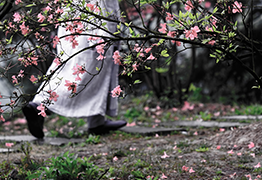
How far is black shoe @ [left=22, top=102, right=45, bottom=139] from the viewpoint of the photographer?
2885 millimetres

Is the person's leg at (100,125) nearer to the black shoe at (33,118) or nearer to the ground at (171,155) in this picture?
the ground at (171,155)

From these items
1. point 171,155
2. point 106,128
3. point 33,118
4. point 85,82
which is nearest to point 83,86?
point 85,82

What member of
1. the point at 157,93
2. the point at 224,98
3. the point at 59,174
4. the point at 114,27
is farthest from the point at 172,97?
the point at 59,174

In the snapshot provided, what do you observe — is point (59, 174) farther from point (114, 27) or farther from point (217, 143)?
point (114, 27)

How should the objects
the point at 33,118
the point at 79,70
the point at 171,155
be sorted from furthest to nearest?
1. the point at 33,118
2. the point at 171,155
3. the point at 79,70

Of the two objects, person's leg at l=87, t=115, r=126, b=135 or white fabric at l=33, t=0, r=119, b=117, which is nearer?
white fabric at l=33, t=0, r=119, b=117

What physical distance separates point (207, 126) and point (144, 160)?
192 cm

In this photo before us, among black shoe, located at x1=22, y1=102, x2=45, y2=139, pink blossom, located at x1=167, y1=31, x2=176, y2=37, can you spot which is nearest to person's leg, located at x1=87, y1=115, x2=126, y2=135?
black shoe, located at x1=22, y1=102, x2=45, y2=139

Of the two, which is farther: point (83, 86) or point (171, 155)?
point (83, 86)

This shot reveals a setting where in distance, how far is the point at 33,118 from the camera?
118 inches

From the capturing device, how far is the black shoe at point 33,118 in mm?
2885

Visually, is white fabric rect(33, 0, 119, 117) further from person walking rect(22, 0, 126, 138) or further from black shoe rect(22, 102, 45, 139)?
black shoe rect(22, 102, 45, 139)

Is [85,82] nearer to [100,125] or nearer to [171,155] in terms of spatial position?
[100,125]

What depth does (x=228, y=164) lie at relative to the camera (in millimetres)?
2096
